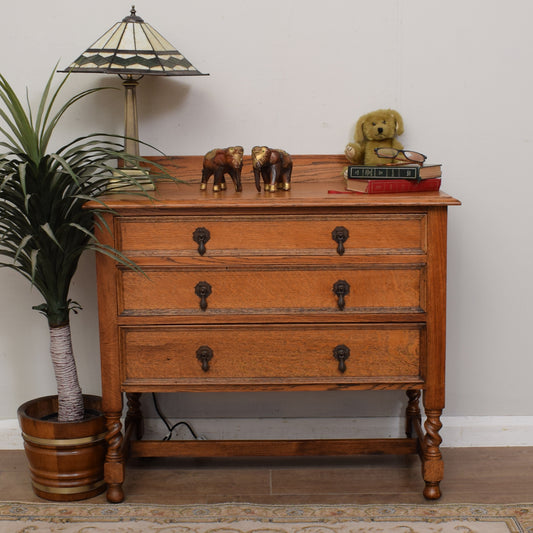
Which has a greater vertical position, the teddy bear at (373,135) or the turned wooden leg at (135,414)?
the teddy bear at (373,135)

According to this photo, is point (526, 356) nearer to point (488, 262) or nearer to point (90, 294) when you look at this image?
point (488, 262)

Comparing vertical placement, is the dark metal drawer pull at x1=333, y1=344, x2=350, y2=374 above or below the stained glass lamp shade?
below

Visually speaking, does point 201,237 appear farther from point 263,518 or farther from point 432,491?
point 432,491

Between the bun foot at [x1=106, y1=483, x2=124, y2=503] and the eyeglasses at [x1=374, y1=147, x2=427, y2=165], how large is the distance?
1.35 meters

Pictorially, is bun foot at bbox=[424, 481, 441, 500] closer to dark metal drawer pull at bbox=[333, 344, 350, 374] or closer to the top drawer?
dark metal drawer pull at bbox=[333, 344, 350, 374]

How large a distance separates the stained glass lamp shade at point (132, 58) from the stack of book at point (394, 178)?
626 mm

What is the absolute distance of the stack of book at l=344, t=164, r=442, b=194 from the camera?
2227 mm

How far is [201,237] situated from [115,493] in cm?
87

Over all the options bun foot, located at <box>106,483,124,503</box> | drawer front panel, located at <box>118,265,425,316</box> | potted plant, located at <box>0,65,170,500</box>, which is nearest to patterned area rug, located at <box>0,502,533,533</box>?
bun foot, located at <box>106,483,124,503</box>

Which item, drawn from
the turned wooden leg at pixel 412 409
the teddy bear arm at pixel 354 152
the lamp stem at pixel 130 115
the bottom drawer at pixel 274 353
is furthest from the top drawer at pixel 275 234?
the turned wooden leg at pixel 412 409

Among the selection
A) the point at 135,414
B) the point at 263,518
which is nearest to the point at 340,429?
the point at 263,518

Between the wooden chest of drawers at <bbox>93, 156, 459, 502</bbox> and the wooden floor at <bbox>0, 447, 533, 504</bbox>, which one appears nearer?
the wooden chest of drawers at <bbox>93, 156, 459, 502</bbox>

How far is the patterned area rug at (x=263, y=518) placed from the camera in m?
2.16

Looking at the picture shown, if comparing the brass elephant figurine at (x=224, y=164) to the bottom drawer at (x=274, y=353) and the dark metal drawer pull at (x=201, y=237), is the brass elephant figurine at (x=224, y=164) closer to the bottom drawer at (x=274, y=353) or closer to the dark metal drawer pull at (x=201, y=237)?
the dark metal drawer pull at (x=201, y=237)
